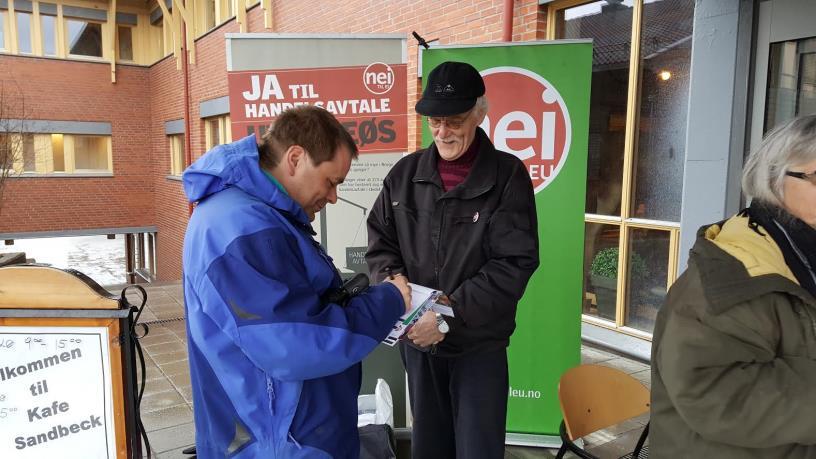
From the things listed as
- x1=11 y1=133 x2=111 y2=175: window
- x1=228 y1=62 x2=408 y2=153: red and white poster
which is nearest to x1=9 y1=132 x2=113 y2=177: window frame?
x1=11 y1=133 x2=111 y2=175: window

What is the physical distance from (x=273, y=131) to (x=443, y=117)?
2.60 ft

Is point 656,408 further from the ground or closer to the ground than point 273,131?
closer to the ground

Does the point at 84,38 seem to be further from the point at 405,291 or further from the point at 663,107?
the point at 405,291

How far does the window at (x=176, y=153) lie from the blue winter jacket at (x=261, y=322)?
13992 millimetres

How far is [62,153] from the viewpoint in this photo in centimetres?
1464

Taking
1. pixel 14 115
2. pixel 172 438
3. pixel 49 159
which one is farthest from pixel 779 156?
pixel 49 159

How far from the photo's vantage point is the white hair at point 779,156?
1.22 m

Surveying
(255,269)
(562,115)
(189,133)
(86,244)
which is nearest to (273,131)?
(255,269)

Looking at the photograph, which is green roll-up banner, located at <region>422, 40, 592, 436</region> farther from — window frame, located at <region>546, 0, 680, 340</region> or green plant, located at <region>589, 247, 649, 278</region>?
green plant, located at <region>589, 247, 649, 278</region>

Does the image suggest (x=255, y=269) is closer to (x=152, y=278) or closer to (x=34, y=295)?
(x=34, y=295)

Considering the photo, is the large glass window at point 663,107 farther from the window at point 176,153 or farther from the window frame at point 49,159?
the window frame at point 49,159

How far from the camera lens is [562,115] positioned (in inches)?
118

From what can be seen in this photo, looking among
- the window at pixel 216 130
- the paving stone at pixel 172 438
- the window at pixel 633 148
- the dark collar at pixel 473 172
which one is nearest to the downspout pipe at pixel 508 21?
the window at pixel 633 148

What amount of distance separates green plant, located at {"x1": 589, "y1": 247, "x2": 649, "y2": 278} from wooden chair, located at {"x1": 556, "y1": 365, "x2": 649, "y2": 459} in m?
2.65
